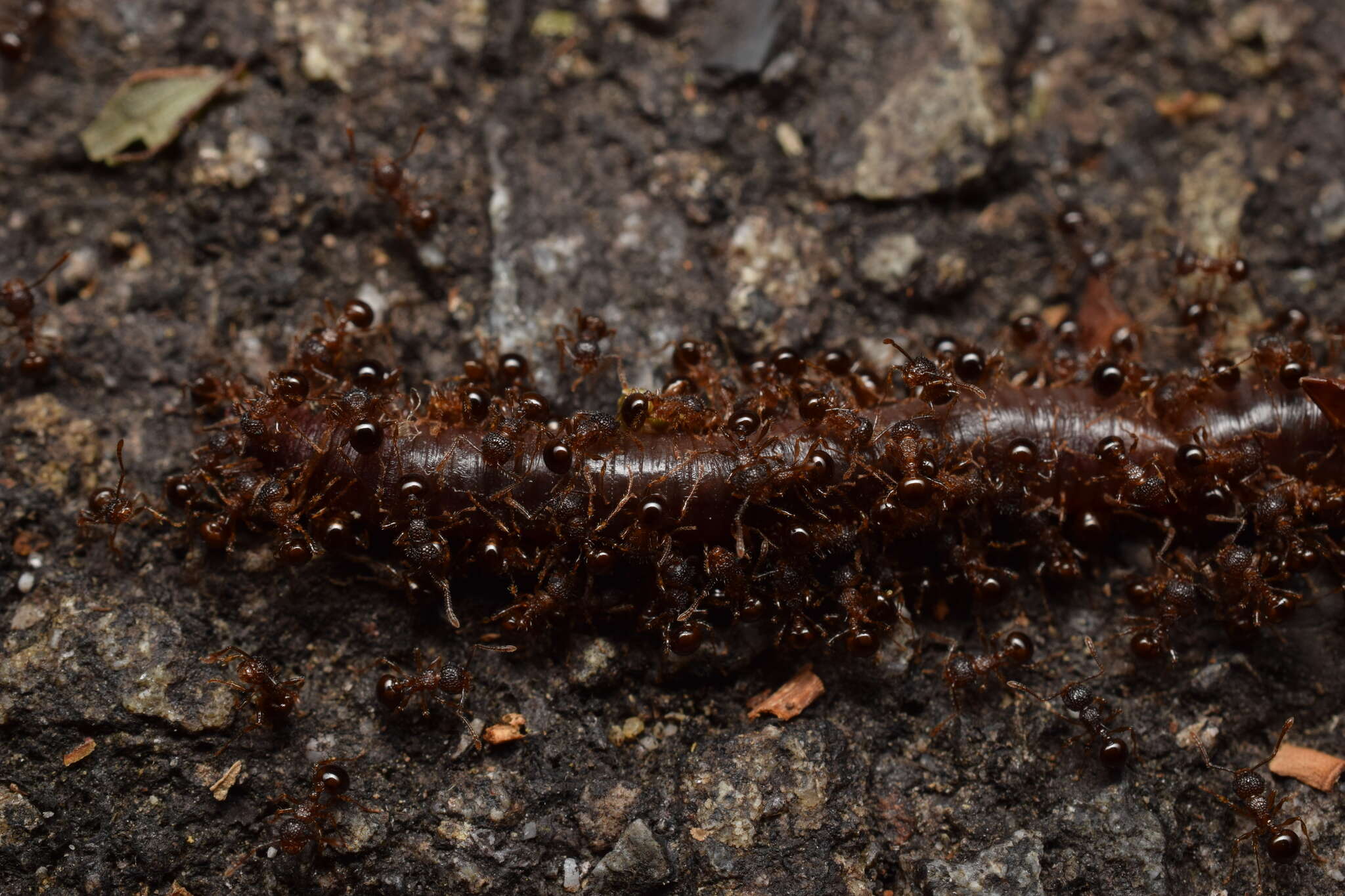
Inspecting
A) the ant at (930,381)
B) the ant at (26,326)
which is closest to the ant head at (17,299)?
the ant at (26,326)

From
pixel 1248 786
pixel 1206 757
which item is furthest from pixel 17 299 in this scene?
pixel 1248 786

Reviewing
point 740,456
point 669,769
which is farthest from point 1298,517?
point 669,769

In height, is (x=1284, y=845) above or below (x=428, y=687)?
below

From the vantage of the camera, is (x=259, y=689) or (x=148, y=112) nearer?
(x=259, y=689)

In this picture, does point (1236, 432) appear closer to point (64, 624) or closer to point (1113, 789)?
point (1113, 789)

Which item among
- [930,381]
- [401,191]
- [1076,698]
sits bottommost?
[1076,698]

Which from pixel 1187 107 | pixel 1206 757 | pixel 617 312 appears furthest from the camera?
pixel 1187 107

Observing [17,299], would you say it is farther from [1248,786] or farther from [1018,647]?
[1248,786]
